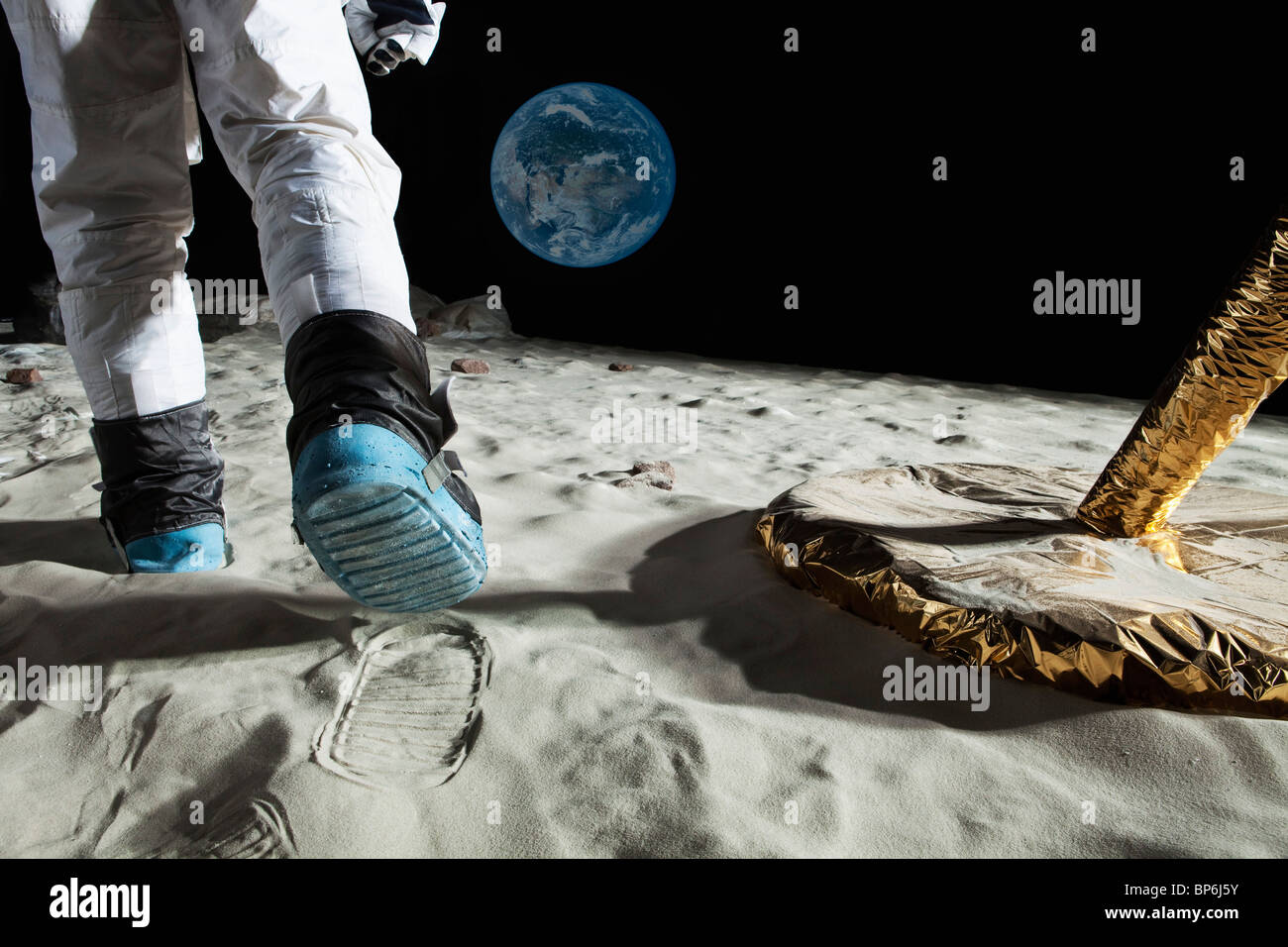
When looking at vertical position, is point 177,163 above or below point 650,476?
above

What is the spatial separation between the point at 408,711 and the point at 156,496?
28.1 inches

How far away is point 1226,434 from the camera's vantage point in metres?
1.33

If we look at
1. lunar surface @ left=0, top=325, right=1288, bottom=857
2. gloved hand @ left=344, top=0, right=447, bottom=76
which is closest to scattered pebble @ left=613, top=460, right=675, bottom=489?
lunar surface @ left=0, top=325, right=1288, bottom=857

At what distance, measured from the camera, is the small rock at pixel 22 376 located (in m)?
3.29

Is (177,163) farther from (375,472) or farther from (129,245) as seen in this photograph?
(375,472)

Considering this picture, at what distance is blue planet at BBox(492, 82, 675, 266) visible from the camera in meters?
4.86

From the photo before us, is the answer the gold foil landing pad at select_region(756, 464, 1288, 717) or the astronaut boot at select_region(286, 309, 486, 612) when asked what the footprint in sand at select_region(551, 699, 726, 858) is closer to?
the astronaut boot at select_region(286, 309, 486, 612)

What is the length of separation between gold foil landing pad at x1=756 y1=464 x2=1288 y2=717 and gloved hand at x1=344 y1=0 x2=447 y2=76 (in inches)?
39.3

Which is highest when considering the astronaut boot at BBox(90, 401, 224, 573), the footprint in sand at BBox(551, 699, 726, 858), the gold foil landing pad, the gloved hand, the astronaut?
the gloved hand

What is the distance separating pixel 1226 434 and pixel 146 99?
1661 mm

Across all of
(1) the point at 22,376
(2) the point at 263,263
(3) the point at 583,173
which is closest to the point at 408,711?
(2) the point at 263,263

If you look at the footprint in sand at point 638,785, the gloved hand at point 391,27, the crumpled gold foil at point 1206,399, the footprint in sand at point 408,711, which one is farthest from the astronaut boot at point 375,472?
the crumpled gold foil at point 1206,399

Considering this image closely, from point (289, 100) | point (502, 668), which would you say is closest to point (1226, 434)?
point (502, 668)

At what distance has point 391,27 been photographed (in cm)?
148
